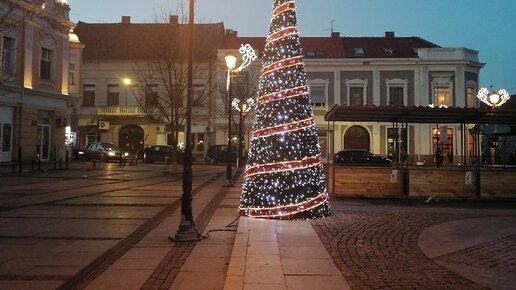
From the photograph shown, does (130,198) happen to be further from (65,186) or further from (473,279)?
(473,279)

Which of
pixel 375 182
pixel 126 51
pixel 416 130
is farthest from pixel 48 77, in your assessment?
pixel 416 130

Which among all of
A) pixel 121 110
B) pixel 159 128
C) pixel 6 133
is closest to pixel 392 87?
pixel 159 128

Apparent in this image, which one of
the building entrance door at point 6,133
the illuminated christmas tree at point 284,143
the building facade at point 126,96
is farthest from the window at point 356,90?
the illuminated christmas tree at point 284,143

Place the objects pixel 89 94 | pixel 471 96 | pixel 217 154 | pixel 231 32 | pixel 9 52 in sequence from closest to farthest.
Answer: pixel 9 52 → pixel 217 154 → pixel 471 96 → pixel 89 94 → pixel 231 32

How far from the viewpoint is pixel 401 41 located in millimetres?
49281

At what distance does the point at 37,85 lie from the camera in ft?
107

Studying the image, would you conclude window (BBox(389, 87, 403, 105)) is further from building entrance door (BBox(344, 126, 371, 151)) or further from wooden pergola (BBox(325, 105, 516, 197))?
wooden pergola (BBox(325, 105, 516, 197))

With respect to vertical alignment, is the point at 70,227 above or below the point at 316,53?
below

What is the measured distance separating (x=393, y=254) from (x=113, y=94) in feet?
146

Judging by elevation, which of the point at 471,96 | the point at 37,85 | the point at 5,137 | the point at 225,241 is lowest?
the point at 225,241

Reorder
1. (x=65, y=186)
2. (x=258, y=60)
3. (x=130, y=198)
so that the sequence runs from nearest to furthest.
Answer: (x=130, y=198) < (x=65, y=186) < (x=258, y=60)

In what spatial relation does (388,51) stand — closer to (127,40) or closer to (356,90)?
(356,90)

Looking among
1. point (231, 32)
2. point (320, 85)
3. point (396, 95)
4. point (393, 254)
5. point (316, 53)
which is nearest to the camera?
point (393, 254)

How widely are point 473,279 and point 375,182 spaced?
9.75 metres
